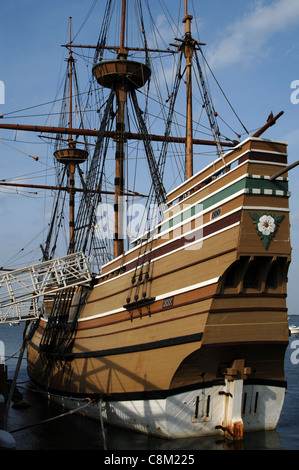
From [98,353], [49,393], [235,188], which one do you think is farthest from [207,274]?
[49,393]

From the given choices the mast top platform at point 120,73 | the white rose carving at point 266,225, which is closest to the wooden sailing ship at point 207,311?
the white rose carving at point 266,225

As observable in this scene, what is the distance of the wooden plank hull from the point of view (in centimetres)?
1112

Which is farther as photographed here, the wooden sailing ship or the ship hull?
the ship hull

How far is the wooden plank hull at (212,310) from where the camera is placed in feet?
36.5

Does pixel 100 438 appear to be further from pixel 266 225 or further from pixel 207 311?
pixel 266 225

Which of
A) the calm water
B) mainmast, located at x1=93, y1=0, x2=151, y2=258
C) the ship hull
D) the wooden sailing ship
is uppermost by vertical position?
mainmast, located at x1=93, y1=0, x2=151, y2=258

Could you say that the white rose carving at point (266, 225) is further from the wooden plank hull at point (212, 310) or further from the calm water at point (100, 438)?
the calm water at point (100, 438)

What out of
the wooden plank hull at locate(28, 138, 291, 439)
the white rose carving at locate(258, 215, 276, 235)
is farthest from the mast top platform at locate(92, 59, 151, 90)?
the white rose carving at locate(258, 215, 276, 235)

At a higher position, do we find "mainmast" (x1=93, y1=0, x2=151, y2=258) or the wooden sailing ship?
"mainmast" (x1=93, y1=0, x2=151, y2=258)

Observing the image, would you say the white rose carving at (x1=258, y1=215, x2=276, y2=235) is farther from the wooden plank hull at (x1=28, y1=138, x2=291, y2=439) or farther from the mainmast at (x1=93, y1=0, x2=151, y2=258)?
the mainmast at (x1=93, y1=0, x2=151, y2=258)

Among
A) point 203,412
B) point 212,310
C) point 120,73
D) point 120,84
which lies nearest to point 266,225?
point 212,310

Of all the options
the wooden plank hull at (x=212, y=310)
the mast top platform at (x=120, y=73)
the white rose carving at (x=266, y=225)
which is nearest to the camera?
the white rose carving at (x=266, y=225)

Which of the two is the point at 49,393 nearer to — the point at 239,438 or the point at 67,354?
the point at 67,354

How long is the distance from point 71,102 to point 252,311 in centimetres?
2862
